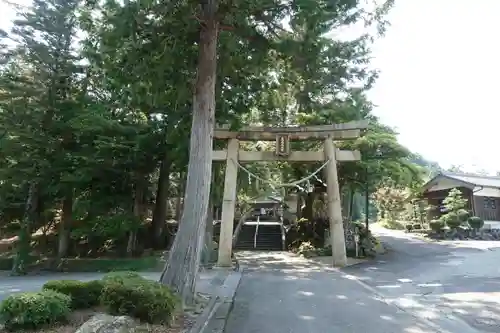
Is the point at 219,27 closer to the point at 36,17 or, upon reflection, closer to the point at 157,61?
the point at 157,61

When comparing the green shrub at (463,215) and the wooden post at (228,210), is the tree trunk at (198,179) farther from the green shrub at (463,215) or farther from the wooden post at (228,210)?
the green shrub at (463,215)

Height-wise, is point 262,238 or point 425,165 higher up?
point 425,165

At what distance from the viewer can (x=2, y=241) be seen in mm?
21672

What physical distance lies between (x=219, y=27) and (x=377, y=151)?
11051mm

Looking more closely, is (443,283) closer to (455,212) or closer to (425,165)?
(455,212)

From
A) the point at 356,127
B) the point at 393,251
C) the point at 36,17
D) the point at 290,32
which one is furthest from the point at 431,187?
the point at 36,17

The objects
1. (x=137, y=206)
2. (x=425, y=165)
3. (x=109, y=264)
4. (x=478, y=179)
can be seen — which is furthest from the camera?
(x=425, y=165)

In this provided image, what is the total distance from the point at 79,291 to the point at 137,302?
125 cm

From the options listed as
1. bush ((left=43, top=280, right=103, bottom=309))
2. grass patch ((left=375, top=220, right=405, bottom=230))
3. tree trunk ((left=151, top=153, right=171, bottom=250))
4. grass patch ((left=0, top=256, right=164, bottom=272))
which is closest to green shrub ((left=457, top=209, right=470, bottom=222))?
grass patch ((left=375, top=220, right=405, bottom=230))

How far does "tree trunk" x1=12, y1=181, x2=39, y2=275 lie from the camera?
16.0m

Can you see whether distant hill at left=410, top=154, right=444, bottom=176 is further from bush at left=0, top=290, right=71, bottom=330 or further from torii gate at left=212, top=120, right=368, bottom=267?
bush at left=0, top=290, right=71, bottom=330

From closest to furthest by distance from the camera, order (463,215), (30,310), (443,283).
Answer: (30,310) < (443,283) < (463,215)

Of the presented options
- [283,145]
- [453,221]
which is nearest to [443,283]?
[283,145]

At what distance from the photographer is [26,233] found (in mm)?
16312
